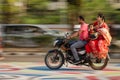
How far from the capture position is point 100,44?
42.9ft

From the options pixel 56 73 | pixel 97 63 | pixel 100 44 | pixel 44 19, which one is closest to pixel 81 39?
pixel 100 44

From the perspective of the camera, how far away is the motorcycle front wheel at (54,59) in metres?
13.4

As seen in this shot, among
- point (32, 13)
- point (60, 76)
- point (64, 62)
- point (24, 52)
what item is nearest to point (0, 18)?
point (32, 13)

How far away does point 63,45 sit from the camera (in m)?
13.4

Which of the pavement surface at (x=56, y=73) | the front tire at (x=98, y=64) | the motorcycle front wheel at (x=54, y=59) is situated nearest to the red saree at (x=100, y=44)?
the front tire at (x=98, y=64)

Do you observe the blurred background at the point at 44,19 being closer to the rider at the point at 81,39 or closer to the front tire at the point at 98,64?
the front tire at the point at 98,64

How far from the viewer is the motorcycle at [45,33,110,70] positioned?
1335cm

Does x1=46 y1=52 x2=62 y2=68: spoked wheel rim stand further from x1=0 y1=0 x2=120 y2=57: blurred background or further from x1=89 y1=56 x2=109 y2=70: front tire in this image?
x1=0 y1=0 x2=120 y2=57: blurred background

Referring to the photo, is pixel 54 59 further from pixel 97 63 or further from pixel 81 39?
pixel 97 63

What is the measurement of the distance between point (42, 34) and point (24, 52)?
1931 mm

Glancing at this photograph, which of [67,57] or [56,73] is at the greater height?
[67,57]

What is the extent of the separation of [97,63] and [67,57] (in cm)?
89

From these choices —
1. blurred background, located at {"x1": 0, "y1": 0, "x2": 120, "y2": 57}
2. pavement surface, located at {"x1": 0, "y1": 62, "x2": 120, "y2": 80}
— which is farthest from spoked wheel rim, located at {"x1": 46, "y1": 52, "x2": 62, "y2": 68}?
blurred background, located at {"x1": 0, "y1": 0, "x2": 120, "y2": 57}

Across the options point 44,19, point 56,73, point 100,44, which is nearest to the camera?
point 56,73
